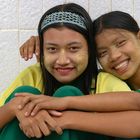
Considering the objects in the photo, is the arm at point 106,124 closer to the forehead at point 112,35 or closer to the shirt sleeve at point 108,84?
the shirt sleeve at point 108,84

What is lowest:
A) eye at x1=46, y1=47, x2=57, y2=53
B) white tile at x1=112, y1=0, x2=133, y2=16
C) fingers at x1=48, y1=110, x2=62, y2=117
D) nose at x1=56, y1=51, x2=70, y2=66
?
fingers at x1=48, y1=110, x2=62, y2=117

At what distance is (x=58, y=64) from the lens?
1193 mm

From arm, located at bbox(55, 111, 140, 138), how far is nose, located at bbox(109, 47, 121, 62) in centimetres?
28

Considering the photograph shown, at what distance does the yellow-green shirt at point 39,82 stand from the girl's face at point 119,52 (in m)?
0.04

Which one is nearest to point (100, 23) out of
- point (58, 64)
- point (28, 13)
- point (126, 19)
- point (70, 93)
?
point (126, 19)

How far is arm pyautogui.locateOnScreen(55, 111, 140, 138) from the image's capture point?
3.17 feet

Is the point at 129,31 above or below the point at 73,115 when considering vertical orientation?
above

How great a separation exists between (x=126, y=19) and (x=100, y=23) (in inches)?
3.6

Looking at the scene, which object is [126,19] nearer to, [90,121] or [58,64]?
[58,64]

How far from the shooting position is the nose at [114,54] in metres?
1.21

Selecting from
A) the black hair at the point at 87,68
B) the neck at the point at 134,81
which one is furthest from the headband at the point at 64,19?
the neck at the point at 134,81

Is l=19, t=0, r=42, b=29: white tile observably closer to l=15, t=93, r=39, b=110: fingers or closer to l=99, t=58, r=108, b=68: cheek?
l=99, t=58, r=108, b=68: cheek

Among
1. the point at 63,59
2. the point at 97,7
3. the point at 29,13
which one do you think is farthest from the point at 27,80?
the point at 97,7

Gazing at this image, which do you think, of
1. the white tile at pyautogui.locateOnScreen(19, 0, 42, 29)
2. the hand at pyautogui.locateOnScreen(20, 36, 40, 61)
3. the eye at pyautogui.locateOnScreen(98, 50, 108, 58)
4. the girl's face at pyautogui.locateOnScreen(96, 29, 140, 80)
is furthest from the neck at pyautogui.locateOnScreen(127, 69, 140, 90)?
the white tile at pyautogui.locateOnScreen(19, 0, 42, 29)
